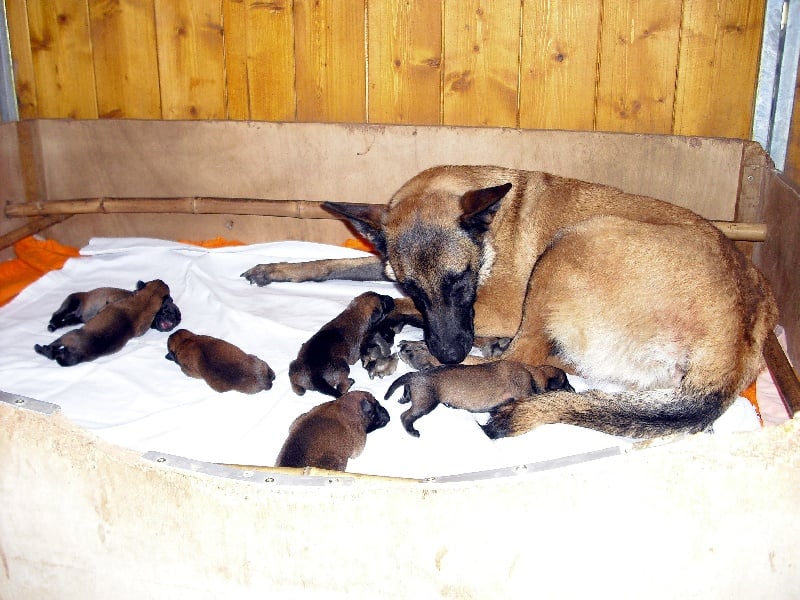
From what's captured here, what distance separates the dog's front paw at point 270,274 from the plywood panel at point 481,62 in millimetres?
1394

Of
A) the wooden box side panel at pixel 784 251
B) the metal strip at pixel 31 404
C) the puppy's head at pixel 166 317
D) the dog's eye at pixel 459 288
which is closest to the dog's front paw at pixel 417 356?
the dog's eye at pixel 459 288

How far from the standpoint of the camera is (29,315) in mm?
3908

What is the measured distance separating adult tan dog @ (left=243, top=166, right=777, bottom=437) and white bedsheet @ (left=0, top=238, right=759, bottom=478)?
0.72ft

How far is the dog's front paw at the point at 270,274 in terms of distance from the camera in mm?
4285

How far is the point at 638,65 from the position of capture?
422cm

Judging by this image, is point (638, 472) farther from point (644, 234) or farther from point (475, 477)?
point (644, 234)

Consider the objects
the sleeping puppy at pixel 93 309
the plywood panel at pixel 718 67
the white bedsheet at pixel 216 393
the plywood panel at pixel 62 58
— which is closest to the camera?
the white bedsheet at pixel 216 393

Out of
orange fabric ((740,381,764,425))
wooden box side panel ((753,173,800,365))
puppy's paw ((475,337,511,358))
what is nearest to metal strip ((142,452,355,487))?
puppy's paw ((475,337,511,358))

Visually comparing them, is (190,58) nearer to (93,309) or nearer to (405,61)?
(405,61)

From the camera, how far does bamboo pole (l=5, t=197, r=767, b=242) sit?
4500mm

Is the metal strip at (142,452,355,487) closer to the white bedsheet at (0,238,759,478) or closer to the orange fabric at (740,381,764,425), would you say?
the white bedsheet at (0,238,759,478)

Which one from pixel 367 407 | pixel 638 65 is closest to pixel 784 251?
pixel 638 65

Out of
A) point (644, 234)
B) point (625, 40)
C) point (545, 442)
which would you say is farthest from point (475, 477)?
point (625, 40)

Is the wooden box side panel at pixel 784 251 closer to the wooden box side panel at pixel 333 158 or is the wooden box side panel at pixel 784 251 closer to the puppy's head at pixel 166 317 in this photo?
the wooden box side panel at pixel 333 158
